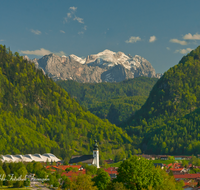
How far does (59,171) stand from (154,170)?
95820 millimetres

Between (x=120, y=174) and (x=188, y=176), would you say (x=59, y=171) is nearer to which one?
(x=188, y=176)

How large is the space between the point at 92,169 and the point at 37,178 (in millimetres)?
25727

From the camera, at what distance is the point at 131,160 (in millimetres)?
99750

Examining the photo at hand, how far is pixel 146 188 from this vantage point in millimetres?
95688

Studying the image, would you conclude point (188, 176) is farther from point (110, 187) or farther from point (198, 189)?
point (110, 187)

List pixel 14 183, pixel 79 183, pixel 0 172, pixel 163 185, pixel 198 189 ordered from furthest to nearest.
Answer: pixel 0 172
pixel 14 183
pixel 198 189
pixel 79 183
pixel 163 185

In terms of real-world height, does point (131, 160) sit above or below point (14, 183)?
above

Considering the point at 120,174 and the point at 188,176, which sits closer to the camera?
the point at 120,174

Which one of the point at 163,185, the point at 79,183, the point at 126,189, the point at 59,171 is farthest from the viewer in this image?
the point at 59,171

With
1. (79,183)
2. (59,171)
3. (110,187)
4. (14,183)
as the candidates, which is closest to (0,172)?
(14,183)

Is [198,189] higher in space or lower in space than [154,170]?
lower

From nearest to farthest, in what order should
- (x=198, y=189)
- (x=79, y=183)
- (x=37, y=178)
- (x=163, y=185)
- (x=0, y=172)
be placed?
(x=163, y=185)
(x=79, y=183)
(x=198, y=189)
(x=0, y=172)
(x=37, y=178)

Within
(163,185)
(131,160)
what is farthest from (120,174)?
(163,185)

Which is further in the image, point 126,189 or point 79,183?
point 79,183
